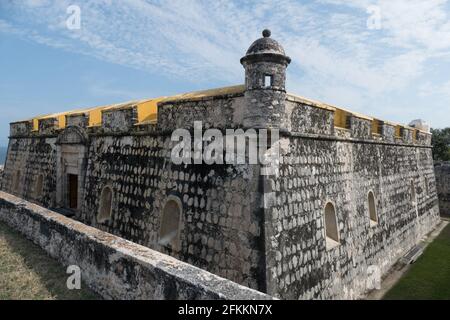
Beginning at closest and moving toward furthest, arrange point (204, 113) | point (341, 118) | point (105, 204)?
1. point (204, 113)
2. point (341, 118)
3. point (105, 204)

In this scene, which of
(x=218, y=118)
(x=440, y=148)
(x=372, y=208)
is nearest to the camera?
(x=218, y=118)

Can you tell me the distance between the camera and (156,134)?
9.14m

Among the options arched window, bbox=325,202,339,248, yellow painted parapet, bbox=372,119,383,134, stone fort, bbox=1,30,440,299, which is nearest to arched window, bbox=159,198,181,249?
stone fort, bbox=1,30,440,299

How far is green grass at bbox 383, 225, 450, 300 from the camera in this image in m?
9.51

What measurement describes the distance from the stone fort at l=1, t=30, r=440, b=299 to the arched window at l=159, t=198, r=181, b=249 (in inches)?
1.1

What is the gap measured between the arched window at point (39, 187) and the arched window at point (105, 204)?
5.56 metres

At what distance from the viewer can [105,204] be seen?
11.0 meters

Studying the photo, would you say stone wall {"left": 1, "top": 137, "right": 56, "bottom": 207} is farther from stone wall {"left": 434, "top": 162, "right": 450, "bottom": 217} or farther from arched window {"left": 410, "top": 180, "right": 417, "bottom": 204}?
stone wall {"left": 434, "top": 162, "right": 450, "bottom": 217}

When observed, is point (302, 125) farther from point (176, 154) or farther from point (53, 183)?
point (53, 183)

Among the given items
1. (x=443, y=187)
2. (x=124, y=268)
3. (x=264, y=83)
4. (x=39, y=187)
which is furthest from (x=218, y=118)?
(x=443, y=187)

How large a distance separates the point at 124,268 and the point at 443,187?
2339 cm

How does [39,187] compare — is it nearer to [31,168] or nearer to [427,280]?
[31,168]
